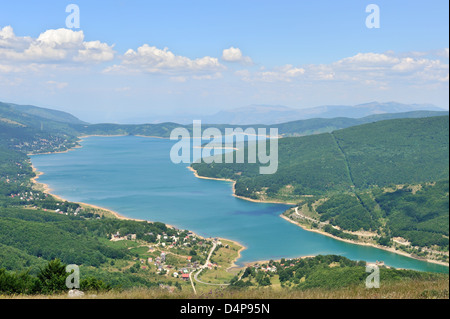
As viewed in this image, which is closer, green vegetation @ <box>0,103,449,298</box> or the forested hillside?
green vegetation @ <box>0,103,449,298</box>

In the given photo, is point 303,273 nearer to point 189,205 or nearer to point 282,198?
point 189,205

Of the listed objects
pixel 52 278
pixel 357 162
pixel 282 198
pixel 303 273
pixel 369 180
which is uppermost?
pixel 52 278

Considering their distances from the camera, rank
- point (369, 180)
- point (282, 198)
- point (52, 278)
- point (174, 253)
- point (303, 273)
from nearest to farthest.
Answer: point (52, 278) < point (303, 273) < point (174, 253) < point (282, 198) < point (369, 180)

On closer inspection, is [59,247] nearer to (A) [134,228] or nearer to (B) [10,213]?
(A) [134,228]

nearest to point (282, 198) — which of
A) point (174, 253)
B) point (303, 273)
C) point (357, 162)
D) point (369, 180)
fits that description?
point (369, 180)

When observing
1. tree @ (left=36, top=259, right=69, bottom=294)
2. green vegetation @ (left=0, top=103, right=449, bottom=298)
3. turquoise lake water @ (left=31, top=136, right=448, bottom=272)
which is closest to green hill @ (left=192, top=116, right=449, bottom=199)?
green vegetation @ (left=0, top=103, right=449, bottom=298)

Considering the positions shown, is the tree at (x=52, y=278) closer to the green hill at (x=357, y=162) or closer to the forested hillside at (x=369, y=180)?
the forested hillside at (x=369, y=180)

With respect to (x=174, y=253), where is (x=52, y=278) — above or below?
above

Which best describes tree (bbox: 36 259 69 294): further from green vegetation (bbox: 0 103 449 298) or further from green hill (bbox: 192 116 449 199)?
green hill (bbox: 192 116 449 199)
